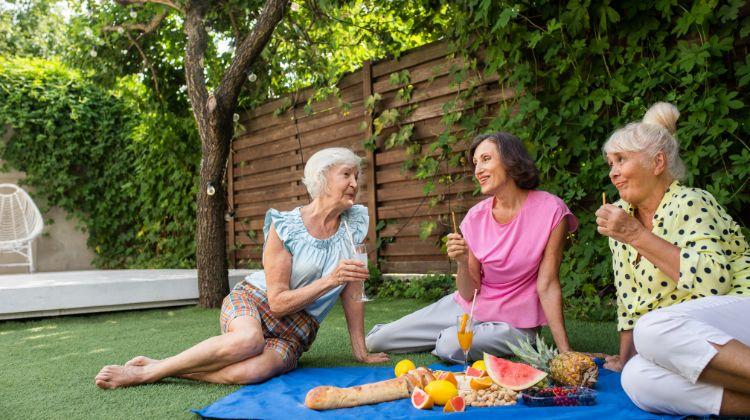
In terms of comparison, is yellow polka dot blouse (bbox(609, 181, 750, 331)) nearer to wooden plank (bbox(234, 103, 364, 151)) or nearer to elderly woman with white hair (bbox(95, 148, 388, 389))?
elderly woman with white hair (bbox(95, 148, 388, 389))

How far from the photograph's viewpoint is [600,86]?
15.5ft

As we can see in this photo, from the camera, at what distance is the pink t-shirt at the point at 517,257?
11.3 feet

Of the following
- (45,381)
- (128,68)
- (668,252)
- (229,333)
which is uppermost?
(128,68)

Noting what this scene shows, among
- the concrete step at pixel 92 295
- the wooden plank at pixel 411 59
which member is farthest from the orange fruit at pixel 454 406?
the concrete step at pixel 92 295

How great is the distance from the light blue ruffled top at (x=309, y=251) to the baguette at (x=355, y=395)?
0.81m

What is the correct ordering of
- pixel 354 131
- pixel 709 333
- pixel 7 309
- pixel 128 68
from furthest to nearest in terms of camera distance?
pixel 128 68, pixel 354 131, pixel 7 309, pixel 709 333

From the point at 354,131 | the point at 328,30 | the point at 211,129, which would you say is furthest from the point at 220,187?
the point at 328,30

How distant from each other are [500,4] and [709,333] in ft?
11.6

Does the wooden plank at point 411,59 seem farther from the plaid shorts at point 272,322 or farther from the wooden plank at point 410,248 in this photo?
the plaid shorts at point 272,322

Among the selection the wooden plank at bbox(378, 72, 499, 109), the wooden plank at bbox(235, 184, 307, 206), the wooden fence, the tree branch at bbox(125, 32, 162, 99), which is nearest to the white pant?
the wooden fence

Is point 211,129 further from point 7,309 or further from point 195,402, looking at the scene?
point 195,402

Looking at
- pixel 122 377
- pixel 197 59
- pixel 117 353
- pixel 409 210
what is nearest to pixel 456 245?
pixel 122 377

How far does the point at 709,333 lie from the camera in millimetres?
2137

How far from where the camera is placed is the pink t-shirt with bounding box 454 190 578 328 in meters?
3.44
